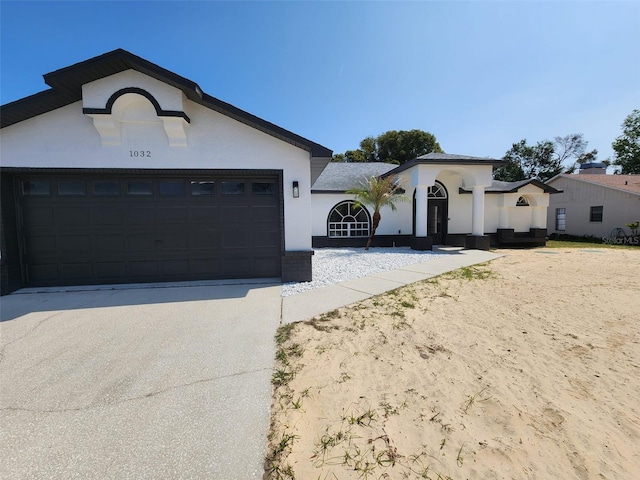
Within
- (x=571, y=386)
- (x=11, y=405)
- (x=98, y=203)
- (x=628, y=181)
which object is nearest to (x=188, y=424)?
(x=11, y=405)

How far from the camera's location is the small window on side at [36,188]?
6195mm

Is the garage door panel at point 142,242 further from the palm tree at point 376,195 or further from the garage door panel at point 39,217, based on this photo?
the palm tree at point 376,195

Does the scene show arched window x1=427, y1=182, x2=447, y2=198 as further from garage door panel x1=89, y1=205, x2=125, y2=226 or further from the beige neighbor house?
garage door panel x1=89, y1=205, x2=125, y2=226

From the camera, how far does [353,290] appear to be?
593 centimetres

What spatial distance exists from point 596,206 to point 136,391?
2682 centimetres

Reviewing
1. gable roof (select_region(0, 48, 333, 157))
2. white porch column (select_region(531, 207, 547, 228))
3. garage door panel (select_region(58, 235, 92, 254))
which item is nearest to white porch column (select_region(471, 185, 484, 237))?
white porch column (select_region(531, 207, 547, 228))

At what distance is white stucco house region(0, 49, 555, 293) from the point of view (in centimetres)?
572

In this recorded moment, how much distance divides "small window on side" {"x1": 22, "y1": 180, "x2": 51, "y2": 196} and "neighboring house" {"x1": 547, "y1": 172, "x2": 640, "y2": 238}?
2352 cm

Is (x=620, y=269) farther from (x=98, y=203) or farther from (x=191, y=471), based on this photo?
(x=98, y=203)

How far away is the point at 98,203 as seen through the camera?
6.38m

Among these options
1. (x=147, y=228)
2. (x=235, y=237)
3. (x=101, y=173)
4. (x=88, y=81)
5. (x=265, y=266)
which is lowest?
(x=265, y=266)

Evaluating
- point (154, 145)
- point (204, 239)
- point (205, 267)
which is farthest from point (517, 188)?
point (154, 145)

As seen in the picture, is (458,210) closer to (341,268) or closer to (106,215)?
(341,268)

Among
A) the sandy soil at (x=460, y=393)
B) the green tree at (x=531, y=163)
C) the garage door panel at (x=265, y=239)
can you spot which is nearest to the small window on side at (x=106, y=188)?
the garage door panel at (x=265, y=239)
